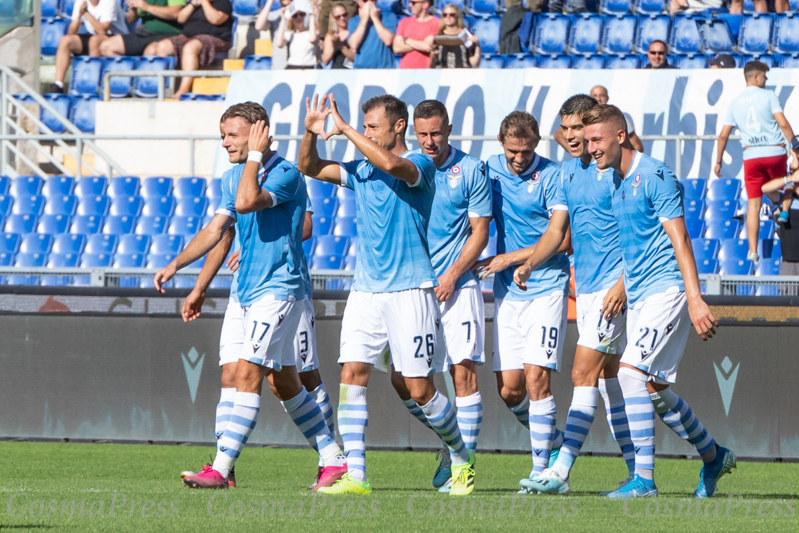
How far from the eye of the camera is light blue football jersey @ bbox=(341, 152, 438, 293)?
6359 mm

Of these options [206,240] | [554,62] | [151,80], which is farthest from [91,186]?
[206,240]

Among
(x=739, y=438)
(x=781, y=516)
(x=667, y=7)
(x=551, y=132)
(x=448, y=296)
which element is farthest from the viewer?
(x=667, y=7)

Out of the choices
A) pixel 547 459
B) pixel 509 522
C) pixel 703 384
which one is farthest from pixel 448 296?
pixel 703 384

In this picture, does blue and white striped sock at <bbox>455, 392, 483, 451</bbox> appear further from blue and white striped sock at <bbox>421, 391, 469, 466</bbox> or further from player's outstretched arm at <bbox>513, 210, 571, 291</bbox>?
player's outstretched arm at <bbox>513, 210, 571, 291</bbox>

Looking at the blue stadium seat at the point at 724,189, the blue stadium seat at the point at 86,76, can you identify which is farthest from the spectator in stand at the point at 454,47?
the blue stadium seat at the point at 86,76

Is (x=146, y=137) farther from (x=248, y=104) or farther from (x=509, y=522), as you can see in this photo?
(x=509, y=522)

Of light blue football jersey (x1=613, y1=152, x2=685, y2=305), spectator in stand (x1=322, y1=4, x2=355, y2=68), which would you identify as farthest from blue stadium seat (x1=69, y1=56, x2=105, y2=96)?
light blue football jersey (x1=613, y1=152, x2=685, y2=305)

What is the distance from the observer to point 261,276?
256 inches

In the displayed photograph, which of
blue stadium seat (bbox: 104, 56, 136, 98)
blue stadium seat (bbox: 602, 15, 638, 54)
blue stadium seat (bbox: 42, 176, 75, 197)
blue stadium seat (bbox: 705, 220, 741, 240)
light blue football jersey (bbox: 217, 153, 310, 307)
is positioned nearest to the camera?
light blue football jersey (bbox: 217, 153, 310, 307)

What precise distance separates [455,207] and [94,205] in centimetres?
878

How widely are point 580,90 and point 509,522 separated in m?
9.84

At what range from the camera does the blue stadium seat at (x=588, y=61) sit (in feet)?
54.0

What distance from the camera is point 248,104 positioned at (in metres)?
6.62

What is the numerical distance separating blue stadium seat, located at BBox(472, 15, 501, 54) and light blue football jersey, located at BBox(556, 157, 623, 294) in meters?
10.6
